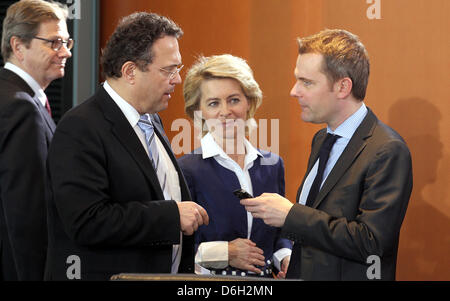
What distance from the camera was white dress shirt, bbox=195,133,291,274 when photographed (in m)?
2.92

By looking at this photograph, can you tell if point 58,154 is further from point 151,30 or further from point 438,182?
point 438,182

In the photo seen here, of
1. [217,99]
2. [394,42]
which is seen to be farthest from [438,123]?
[217,99]

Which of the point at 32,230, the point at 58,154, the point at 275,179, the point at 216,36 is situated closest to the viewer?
the point at 58,154

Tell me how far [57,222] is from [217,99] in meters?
1.21

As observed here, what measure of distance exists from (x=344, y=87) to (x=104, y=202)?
1.17m

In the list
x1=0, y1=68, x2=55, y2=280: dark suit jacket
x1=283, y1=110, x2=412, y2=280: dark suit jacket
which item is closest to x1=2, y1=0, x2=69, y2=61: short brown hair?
x1=0, y1=68, x2=55, y2=280: dark suit jacket

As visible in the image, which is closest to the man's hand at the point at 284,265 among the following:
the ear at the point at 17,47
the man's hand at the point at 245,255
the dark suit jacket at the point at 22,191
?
the man's hand at the point at 245,255

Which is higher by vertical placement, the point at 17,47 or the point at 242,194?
the point at 17,47

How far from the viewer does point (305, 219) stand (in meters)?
2.39

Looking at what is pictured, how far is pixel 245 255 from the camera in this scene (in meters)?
2.86

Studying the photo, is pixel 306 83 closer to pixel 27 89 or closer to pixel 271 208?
pixel 271 208

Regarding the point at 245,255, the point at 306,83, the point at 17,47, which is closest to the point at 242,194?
the point at 245,255

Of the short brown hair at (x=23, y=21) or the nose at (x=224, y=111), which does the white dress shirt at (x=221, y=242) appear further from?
the short brown hair at (x=23, y=21)

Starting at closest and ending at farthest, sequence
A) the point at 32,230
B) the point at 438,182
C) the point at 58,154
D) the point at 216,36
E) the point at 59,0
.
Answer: the point at 58,154, the point at 32,230, the point at 438,182, the point at 216,36, the point at 59,0
